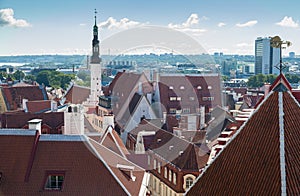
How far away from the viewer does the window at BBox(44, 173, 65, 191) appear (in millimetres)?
15156

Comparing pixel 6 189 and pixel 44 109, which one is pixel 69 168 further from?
pixel 44 109

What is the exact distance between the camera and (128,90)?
36.1m

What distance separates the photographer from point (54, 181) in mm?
15203

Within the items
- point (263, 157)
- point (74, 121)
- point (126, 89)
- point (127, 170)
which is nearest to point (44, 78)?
point (126, 89)

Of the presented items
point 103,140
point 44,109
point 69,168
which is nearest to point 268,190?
point 69,168

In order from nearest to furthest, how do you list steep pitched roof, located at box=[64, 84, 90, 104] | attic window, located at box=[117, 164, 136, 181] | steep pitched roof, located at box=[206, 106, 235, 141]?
attic window, located at box=[117, 164, 136, 181] < steep pitched roof, located at box=[206, 106, 235, 141] < steep pitched roof, located at box=[64, 84, 90, 104]

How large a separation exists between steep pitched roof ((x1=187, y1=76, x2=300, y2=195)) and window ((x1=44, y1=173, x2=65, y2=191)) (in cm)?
653

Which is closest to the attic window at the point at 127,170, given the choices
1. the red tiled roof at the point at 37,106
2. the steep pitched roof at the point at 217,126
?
the steep pitched roof at the point at 217,126

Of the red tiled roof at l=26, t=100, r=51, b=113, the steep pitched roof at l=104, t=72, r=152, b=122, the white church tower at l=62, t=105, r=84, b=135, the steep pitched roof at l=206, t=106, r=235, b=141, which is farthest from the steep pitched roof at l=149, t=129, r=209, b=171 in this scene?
the red tiled roof at l=26, t=100, r=51, b=113

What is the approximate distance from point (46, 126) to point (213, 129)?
10164 mm

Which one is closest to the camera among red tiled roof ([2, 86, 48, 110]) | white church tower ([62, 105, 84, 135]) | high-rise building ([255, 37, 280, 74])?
white church tower ([62, 105, 84, 135])

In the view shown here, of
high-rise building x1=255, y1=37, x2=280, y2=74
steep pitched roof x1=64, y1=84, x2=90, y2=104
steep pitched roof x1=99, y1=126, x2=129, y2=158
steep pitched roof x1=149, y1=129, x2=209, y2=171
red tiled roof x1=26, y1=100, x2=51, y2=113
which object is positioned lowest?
steep pitched roof x1=149, y1=129, x2=209, y2=171

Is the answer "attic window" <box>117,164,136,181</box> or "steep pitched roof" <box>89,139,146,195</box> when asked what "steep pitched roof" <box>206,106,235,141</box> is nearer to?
"steep pitched roof" <box>89,139,146,195</box>

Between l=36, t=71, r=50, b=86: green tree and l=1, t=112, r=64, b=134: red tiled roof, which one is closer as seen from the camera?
l=1, t=112, r=64, b=134: red tiled roof
